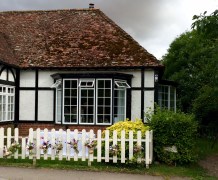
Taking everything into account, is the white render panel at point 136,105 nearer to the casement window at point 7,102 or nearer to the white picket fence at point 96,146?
the casement window at point 7,102

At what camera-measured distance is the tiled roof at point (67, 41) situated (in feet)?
56.1

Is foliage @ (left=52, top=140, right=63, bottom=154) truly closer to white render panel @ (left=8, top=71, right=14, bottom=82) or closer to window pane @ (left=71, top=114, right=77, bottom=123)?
window pane @ (left=71, top=114, right=77, bottom=123)

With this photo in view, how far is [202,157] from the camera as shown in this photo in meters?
13.1

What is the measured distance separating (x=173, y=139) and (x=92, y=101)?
661 centimetres

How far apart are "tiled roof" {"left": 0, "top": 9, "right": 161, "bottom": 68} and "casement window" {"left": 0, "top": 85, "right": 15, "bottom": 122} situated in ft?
4.22

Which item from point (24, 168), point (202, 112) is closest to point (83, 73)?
point (24, 168)

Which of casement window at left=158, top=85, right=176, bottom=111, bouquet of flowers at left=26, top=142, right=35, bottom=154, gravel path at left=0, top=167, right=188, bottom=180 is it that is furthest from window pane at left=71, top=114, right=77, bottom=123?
gravel path at left=0, top=167, right=188, bottom=180

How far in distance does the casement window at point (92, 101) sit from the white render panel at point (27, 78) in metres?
1.77

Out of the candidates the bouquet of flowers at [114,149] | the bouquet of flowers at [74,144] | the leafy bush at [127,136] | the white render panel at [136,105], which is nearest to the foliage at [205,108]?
the white render panel at [136,105]

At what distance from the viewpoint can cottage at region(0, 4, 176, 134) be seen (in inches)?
651

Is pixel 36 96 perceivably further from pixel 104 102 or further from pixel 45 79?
pixel 104 102

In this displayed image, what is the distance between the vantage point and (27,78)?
17.6 metres

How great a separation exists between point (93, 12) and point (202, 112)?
9.47 meters

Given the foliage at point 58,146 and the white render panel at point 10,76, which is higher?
the white render panel at point 10,76
